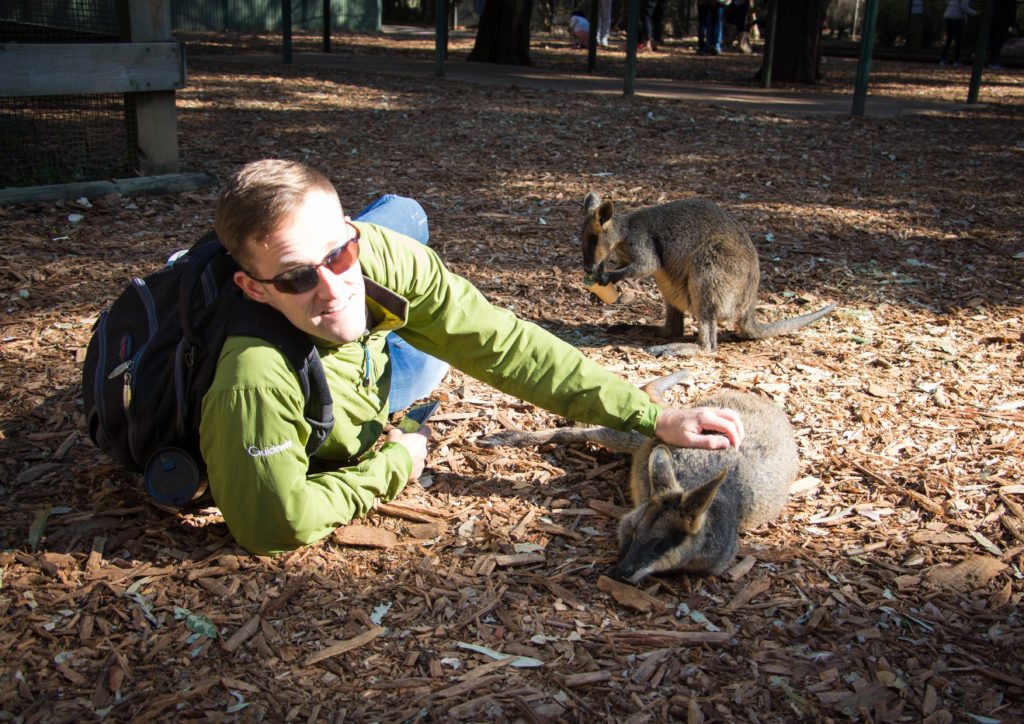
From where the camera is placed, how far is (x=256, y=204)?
2.29 meters

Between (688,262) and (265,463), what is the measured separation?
10.1 feet

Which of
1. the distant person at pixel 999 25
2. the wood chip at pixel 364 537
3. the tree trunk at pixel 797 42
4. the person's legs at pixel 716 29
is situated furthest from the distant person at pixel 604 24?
the wood chip at pixel 364 537

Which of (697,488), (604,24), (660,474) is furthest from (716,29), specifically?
(697,488)

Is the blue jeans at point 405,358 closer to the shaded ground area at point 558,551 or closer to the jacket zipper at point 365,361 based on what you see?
the shaded ground area at point 558,551

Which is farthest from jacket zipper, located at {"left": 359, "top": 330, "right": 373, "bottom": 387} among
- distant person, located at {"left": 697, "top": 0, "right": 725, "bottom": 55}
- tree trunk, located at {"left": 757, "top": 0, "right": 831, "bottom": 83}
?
distant person, located at {"left": 697, "top": 0, "right": 725, "bottom": 55}

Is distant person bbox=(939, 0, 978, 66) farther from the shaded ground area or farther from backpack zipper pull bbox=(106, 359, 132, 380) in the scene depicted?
backpack zipper pull bbox=(106, 359, 132, 380)

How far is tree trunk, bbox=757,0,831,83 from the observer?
13.0 meters

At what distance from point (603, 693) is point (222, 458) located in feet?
3.83

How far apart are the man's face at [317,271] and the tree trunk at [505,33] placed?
1329cm

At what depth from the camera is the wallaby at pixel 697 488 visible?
2686mm

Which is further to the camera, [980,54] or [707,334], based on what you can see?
[980,54]

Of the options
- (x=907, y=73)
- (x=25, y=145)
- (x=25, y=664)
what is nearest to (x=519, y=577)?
(x=25, y=664)

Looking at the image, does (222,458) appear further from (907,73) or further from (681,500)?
(907,73)

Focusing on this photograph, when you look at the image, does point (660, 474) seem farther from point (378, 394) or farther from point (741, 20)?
point (741, 20)
